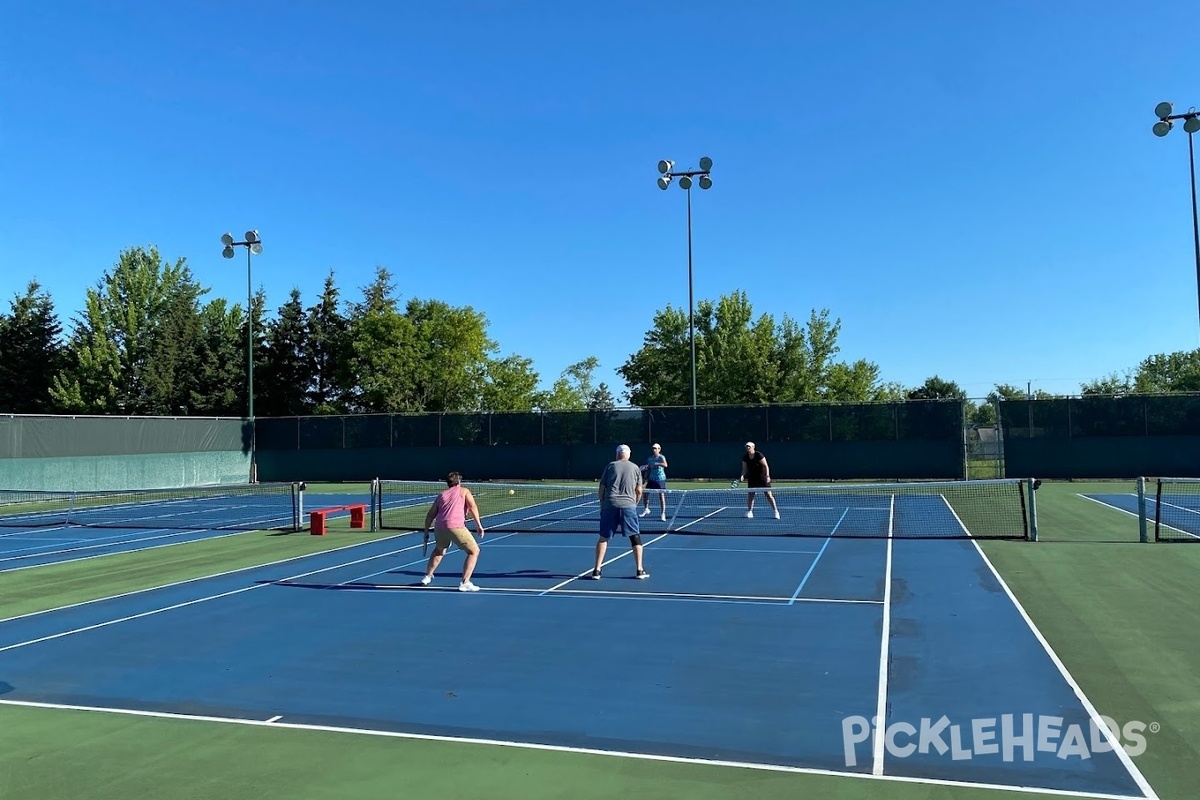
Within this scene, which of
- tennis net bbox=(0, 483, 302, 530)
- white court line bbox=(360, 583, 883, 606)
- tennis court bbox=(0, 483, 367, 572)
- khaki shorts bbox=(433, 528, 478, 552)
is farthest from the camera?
tennis net bbox=(0, 483, 302, 530)

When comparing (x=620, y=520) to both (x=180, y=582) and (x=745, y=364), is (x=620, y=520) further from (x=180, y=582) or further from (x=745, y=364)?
(x=745, y=364)

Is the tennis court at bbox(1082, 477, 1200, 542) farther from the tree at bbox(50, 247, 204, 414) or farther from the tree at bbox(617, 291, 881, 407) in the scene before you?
the tree at bbox(50, 247, 204, 414)

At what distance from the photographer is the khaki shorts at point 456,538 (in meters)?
10.8

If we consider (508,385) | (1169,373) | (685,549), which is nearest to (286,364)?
(508,385)

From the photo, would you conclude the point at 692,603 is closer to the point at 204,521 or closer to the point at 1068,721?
the point at 1068,721

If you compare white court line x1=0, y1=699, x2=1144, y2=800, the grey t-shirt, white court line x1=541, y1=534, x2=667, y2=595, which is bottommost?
white court line x1=0, y1=699, x2=1144, y2=800

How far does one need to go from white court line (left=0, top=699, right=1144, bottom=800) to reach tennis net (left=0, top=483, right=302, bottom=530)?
39.5ft

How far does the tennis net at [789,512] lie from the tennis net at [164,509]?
9.35ft

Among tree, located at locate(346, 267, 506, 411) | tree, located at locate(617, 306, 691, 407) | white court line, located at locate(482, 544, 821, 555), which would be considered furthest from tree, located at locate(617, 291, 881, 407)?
white court line, located at locate(482, 544, 821, 555)

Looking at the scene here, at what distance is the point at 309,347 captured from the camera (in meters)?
54.6

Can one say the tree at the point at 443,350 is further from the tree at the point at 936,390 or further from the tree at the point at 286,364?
the tree at the point at 936,390

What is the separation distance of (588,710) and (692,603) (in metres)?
3.84

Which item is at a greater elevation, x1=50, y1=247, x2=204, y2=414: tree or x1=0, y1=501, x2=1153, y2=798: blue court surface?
x1=50, y1=247, x2=204, y2=414: tree

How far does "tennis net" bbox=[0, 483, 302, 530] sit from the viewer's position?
20.0 m
